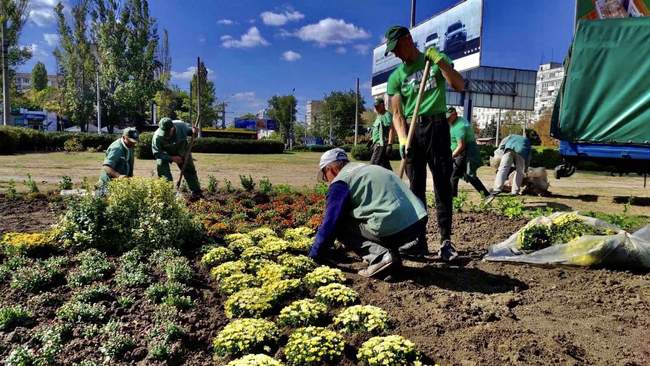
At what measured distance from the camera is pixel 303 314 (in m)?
2.99

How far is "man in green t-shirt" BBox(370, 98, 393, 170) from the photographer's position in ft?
22.3

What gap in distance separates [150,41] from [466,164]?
4614cm

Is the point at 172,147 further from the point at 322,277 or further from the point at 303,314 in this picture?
the point at 303,314

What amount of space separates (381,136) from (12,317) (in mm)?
5152

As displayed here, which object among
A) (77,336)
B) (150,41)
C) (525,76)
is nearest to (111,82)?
(150,41)

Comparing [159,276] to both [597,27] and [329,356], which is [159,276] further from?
[597,27]

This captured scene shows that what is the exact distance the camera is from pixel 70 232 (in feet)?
14.8

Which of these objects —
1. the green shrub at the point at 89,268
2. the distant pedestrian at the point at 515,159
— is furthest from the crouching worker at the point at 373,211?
the distant pedestrian at the point at 515,159

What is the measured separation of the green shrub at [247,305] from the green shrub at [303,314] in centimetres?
15

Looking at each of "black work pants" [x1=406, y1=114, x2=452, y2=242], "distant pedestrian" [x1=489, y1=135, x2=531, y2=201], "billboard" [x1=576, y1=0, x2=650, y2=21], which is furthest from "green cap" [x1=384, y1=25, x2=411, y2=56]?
"billboard" [x1=576, y1=0, x2=650, y2=21]

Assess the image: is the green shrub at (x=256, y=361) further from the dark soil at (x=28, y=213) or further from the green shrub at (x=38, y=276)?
the dark soil at (x=28, y=213)

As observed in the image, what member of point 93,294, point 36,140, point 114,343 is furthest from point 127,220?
point 36,140

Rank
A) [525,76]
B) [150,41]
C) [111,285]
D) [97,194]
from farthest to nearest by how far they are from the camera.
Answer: [150,41] < [525,76] < [97,194] < [111,285]

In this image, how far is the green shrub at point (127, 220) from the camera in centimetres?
440
